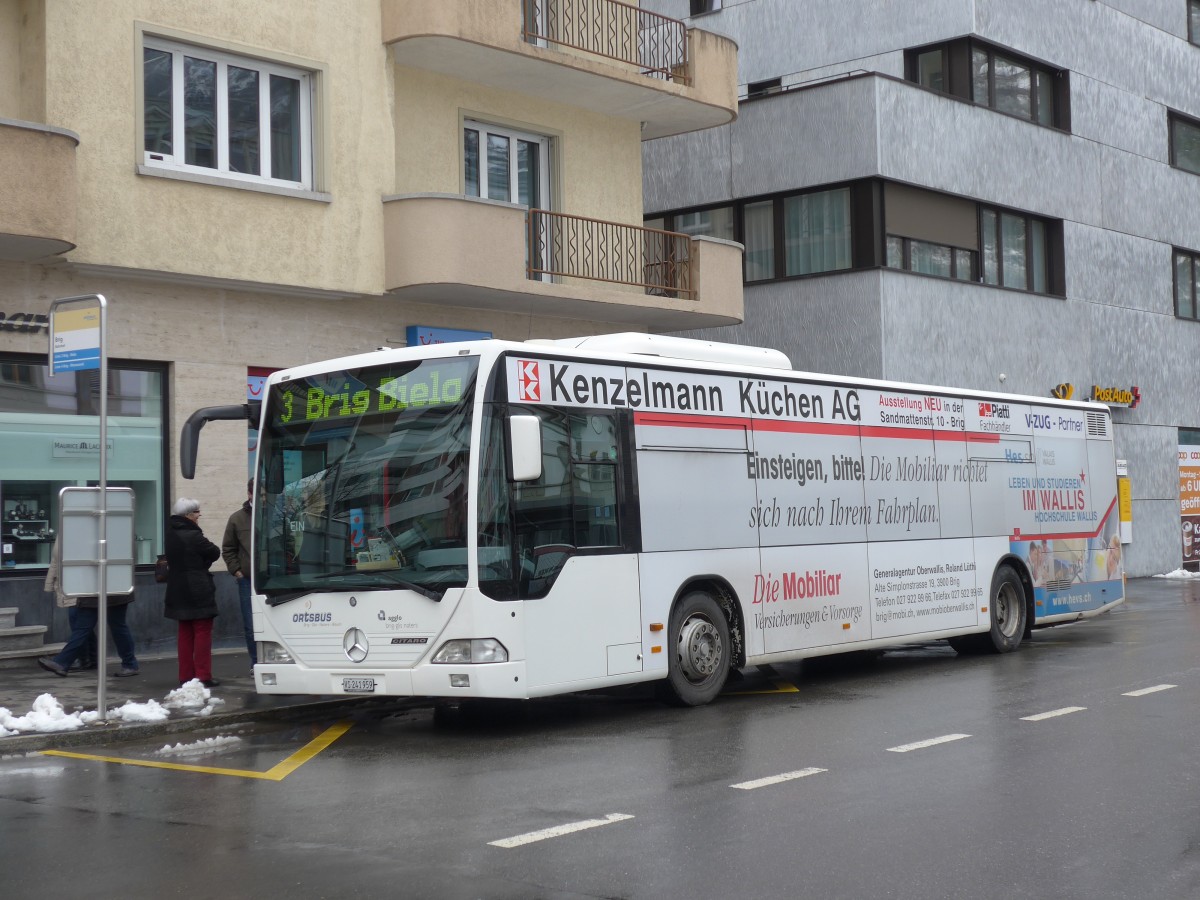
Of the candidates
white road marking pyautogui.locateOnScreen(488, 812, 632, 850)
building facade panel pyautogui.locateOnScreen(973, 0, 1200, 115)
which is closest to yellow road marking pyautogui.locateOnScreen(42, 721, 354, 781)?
white road marking pyautogui.locateOnScreen(488, 812, 632, 850)

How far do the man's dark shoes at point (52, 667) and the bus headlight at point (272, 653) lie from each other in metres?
3.61

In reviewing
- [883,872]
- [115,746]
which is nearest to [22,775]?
[115,746]

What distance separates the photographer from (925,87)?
26891mm

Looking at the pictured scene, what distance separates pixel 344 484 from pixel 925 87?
18.7 meters

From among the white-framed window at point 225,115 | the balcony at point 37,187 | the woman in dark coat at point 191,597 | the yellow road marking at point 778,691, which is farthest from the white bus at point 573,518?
the white-framed window at point 225,115

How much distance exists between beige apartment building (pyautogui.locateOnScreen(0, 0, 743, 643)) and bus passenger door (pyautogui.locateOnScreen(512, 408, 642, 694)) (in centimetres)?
628

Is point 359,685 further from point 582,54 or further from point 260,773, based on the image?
point 582,54

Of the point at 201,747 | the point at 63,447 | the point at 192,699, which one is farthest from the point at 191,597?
the point at 63,447

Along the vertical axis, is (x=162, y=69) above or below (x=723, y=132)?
below

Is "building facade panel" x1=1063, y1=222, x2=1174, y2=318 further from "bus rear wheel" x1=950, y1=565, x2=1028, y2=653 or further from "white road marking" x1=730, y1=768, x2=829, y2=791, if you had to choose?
"white road marking" x1=730, y1=768, x2=829, y2=791

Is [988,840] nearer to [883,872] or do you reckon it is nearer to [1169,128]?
[883,872]

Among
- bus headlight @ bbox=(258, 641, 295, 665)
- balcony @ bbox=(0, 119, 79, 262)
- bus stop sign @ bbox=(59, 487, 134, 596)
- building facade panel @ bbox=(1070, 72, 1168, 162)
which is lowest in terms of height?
bus headlight @ bbox=(258, 641, 295, 665)

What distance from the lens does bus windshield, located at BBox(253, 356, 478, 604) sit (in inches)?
425

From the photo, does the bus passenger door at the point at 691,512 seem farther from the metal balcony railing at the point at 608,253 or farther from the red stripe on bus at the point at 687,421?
the metal balcony railing at the point at 608,253
